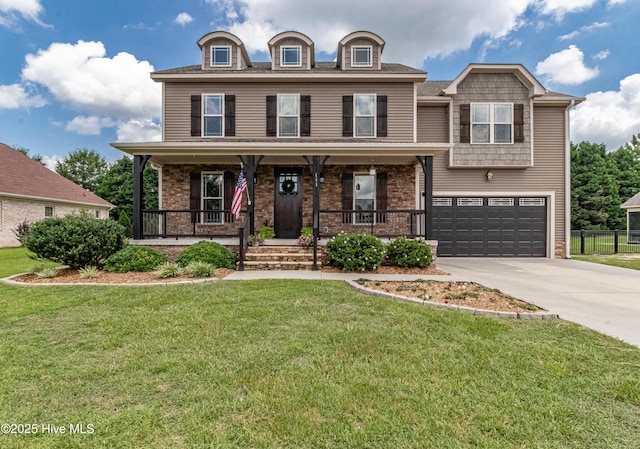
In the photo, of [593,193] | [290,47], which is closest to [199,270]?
[290,47]

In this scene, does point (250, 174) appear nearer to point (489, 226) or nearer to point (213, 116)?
point (213, 116)

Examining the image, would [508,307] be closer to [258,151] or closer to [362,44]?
[258,151]

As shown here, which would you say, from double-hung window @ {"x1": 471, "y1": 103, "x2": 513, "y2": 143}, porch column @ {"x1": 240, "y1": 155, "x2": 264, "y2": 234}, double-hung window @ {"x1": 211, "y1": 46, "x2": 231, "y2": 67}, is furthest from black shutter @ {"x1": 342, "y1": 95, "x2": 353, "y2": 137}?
double-hung window @ {"x1": 211, "y1": 46, "x2": 231, "y2": 67}

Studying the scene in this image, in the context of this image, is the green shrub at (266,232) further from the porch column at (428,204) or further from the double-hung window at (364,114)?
the porch column at (428,204)

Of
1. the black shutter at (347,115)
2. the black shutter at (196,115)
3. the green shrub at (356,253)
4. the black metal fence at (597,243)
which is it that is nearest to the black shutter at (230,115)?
the black shutter at (196,115)

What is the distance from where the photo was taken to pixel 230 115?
11250 millimetres

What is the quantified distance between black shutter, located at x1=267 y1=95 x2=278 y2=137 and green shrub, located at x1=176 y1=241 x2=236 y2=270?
497cm

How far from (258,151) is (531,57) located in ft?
51.0

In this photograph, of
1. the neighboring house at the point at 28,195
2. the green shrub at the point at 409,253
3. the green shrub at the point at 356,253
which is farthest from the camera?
the neighboring house at the point at 28,195

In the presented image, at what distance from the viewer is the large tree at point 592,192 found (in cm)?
2588

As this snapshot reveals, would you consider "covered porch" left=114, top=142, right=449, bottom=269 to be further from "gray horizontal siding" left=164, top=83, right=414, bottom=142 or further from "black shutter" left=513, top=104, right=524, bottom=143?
"black shutter" left=513, top=104, right=524, bottom=143

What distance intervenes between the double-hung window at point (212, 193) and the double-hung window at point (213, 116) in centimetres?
155

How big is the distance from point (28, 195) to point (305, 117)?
1605 cm

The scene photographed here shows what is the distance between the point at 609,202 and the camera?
84.8 feet
